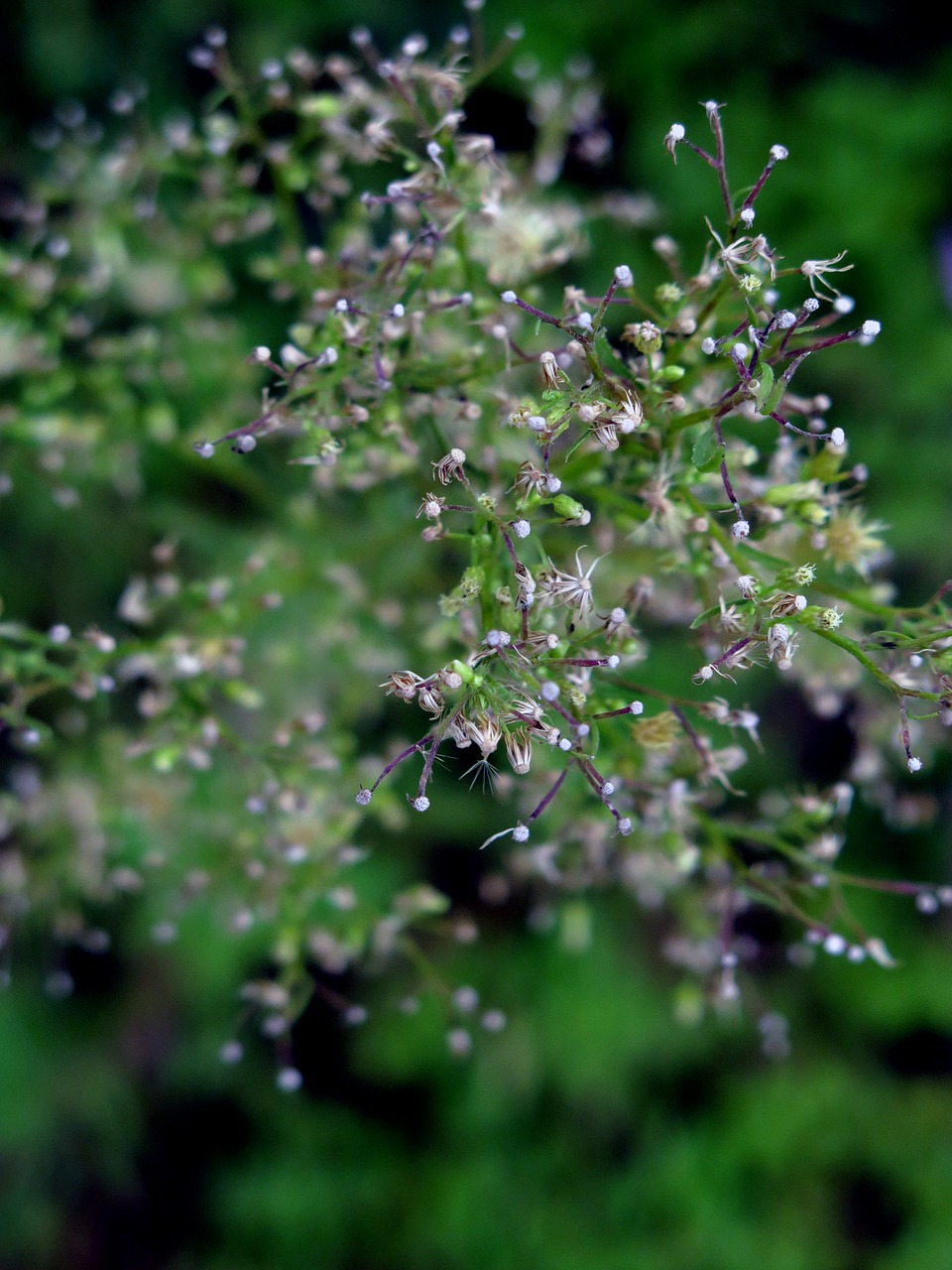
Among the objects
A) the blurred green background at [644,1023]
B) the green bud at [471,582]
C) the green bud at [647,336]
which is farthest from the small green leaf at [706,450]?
the blurred green background at [644,1023]

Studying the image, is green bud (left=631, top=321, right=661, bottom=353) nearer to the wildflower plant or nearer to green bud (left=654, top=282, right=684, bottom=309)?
the wildflower plant

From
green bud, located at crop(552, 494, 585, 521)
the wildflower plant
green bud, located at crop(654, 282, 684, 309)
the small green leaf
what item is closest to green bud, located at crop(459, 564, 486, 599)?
the wildflower plant

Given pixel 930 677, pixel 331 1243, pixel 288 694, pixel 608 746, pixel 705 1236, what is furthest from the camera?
pixel 331 1243

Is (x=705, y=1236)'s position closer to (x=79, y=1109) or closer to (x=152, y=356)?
(x=79, y=1109)

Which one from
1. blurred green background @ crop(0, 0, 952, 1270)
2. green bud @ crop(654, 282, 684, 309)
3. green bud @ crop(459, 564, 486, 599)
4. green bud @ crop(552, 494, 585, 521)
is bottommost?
blurred green background @ crop(0, 0, 952, 1270)

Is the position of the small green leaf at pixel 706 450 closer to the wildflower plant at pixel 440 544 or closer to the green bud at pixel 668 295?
the wildflower plant at pixel 440 544

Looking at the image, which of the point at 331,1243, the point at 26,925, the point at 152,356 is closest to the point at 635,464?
the point at 152,356
